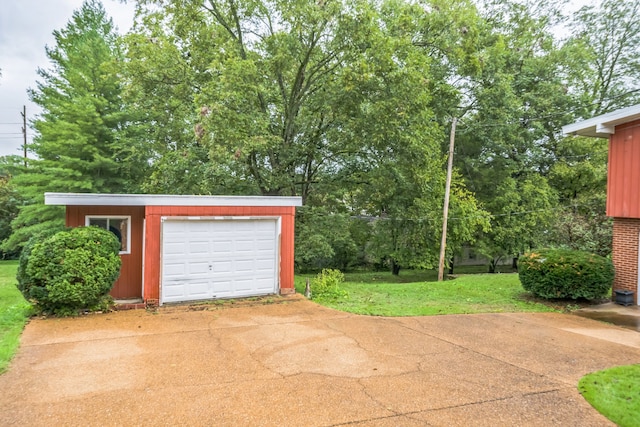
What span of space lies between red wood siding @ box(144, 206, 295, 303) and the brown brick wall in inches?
330

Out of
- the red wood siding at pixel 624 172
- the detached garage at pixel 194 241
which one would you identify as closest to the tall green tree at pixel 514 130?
the red wood siding at pixel 624 172

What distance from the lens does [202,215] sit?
9.12 m

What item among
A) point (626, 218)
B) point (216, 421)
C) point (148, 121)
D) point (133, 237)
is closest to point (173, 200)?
point (133, 237)

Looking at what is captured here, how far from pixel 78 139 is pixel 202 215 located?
13.8 meters

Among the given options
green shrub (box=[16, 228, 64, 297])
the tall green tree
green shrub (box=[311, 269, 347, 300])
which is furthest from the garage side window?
the tall green tree

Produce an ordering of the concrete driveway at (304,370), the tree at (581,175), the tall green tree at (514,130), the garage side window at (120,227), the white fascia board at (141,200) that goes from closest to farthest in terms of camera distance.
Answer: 1. the concrete driveway at (304,370)
2. the white fascia board at (141,200)
3. the garage side window at (120,227)
4. the tree at (581,175)
5. the tall green tree at (514,130)

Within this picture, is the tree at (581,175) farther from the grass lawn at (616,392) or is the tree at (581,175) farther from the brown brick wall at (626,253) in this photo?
the grass lawn at (616,392)

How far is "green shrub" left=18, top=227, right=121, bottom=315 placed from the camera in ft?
24.3

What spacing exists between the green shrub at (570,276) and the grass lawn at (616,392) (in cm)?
455

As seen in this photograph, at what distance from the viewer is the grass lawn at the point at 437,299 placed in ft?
30.0

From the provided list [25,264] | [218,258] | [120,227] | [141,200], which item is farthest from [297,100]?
[25,264]

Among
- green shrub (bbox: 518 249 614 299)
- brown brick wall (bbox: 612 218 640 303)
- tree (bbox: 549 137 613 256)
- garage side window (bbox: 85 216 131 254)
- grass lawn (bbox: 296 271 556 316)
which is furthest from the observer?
tree (bbox: 549 137 613 256)

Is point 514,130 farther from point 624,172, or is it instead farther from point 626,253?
point 626,253

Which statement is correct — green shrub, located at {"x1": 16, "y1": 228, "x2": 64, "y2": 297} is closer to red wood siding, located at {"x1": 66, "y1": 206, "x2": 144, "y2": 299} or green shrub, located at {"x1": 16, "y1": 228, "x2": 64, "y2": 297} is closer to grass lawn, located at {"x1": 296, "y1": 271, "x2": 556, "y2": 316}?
red wood siding, located at {"x1": 66, "y1": 206, "x2": 144, "y2": 299}
